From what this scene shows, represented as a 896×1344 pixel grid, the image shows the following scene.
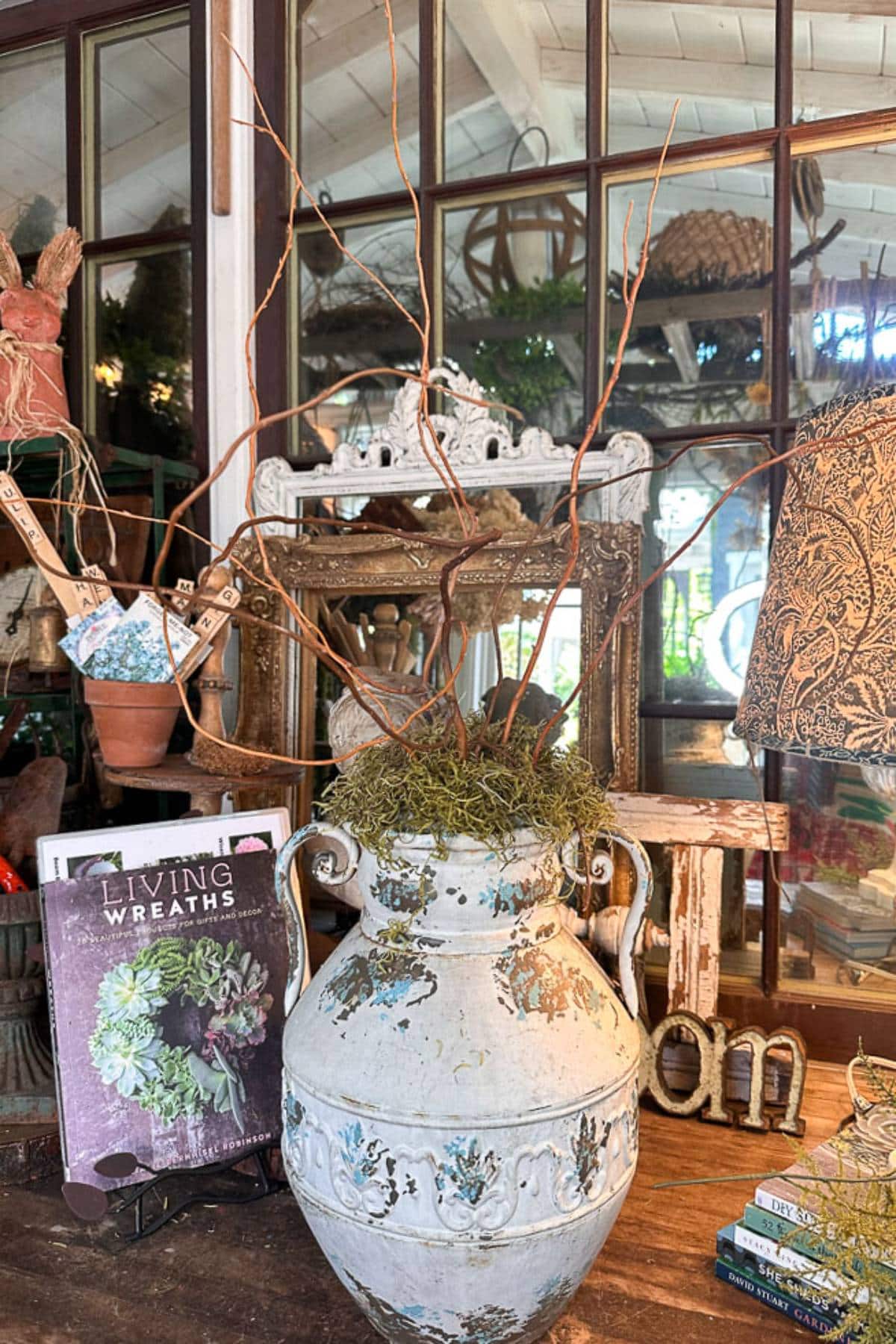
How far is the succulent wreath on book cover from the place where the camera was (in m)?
1.04

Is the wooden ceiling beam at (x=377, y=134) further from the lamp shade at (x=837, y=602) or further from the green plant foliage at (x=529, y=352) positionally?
the lamp shade at (x=837, y=602)

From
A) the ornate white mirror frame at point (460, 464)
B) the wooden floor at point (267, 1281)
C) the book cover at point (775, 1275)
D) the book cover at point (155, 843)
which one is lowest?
the wooden floor at point (267, 1281)

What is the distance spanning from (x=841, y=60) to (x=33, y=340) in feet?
3.90

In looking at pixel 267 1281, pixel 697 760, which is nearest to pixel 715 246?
pixel 697 760

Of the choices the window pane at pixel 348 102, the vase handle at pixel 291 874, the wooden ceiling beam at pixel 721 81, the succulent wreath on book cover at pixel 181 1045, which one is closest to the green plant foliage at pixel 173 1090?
the succulent wreath on book cover at pixel 181 1045

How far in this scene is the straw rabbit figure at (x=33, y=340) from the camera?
1479mm

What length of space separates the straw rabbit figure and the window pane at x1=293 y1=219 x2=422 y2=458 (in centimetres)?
35

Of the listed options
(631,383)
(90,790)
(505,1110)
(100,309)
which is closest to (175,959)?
(505,1110)

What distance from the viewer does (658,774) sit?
140 cm

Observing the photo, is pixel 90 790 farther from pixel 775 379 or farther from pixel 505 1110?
pixel 775 379

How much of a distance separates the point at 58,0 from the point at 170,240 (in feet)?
1.62

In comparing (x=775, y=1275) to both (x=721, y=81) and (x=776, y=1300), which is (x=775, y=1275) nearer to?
(x=776, y=1300)

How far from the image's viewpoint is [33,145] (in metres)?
1.81

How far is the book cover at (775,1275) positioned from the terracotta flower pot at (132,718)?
A: 0.90 metres
